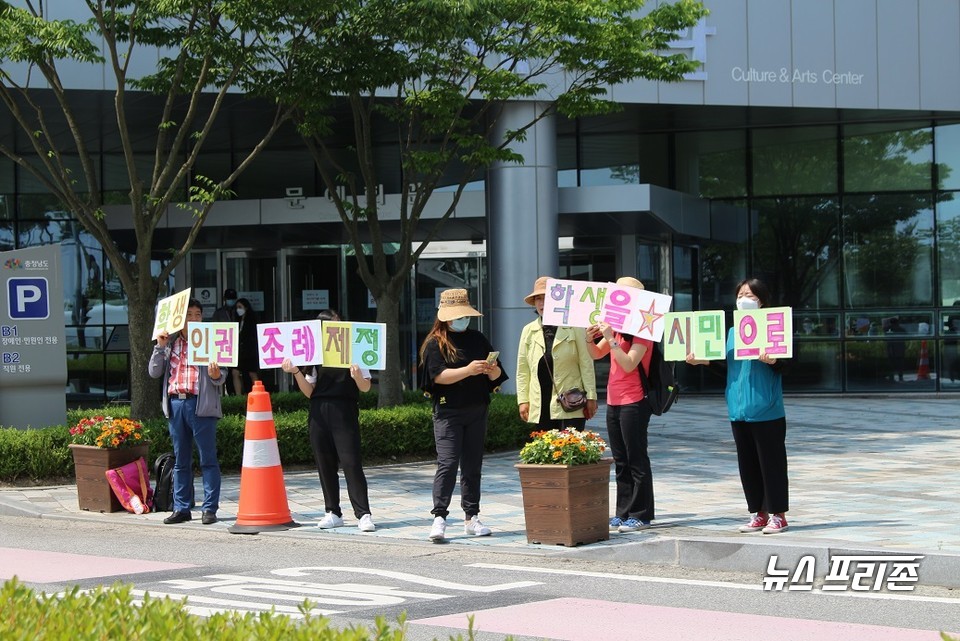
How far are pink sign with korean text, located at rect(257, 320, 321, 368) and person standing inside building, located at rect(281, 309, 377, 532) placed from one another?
12cm

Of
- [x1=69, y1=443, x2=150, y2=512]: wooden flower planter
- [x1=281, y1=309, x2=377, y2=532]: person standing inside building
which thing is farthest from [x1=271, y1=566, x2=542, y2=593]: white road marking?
[x1=69, y1=443, x2=150, y2=512]: wooden flower planter

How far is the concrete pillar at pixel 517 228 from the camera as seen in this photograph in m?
20.3

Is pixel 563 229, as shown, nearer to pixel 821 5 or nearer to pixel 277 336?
pixel 821 5

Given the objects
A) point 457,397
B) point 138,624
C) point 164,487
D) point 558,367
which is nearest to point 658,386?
point 558,367

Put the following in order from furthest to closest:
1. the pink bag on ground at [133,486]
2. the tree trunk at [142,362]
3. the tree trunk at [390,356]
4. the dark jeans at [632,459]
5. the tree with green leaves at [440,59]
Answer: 1. the tree trunk at [390,356]
2. the tree trunk at [142,362]
3. the tree with green leaves at [440,59]
4. the pink bag on ground at [133,486]
5. the dark jeans at [632,459]

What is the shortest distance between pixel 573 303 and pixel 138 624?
5807 millimetres

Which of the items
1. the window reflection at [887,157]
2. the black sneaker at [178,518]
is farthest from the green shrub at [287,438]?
the window reflection at [887,157]

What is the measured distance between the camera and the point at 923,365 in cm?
2453

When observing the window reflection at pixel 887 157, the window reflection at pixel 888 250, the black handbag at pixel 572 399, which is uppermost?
the window reflection at pixel 887 157

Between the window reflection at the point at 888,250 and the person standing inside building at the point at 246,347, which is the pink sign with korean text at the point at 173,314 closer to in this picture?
the person standing inside building at the point at 246,347

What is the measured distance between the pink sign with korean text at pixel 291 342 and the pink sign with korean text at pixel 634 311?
2.32 metres

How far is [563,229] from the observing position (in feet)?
77.1

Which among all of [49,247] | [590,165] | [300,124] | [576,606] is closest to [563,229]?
[590,165]

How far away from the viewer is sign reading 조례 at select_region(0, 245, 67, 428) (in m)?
14.2
